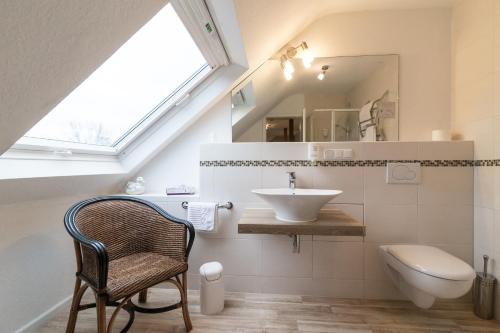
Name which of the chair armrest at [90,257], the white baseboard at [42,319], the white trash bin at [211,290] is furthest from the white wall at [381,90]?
the white baseboard at [42,319]

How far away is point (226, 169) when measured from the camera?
1919 mm

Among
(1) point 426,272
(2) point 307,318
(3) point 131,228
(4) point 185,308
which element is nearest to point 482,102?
(1) point 426,272

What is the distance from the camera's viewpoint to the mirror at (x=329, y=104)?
6.42 feet

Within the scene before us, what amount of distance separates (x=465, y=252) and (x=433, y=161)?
27.9 inches

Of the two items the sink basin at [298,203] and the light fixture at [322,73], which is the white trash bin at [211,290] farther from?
the light fixture at [322,73]

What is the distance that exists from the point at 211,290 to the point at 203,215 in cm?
51

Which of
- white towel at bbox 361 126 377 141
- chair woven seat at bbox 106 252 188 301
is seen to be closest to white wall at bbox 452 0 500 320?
white towel at bbox 361 126 377 141

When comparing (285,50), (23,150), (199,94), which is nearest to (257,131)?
(199,94)

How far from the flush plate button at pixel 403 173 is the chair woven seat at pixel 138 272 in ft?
5.20

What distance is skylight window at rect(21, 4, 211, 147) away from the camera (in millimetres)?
1446

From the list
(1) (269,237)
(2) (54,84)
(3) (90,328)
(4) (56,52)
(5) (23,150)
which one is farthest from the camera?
(1) (269,237)

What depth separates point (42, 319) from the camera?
149 centimetres

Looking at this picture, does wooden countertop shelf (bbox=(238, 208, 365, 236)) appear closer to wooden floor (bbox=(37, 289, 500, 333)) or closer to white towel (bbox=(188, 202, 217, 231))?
white towel (bbox=(188, 202, 217, 231))

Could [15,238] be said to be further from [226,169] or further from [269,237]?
[269,237]
